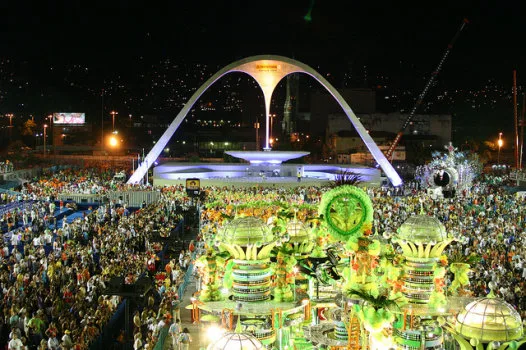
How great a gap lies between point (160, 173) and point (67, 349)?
29.9 m

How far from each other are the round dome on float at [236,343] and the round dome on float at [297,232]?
516 centimetres

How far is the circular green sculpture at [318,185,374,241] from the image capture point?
34.2ft

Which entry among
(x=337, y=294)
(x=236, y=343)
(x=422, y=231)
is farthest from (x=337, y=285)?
(x=236, y=343)

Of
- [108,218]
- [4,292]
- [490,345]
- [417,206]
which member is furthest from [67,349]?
[417,206]

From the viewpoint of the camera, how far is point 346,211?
34.6 feet

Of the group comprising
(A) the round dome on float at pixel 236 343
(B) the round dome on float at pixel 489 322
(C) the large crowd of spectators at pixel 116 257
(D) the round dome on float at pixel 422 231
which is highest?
(D) the round dome on float at pixel 422 231

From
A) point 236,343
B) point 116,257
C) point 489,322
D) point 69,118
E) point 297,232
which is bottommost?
point 116,257

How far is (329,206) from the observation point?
34.9ft

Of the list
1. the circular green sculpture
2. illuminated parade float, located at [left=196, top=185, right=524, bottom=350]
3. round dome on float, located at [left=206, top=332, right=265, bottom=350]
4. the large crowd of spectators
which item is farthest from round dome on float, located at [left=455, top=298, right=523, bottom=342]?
the circular green sculpture

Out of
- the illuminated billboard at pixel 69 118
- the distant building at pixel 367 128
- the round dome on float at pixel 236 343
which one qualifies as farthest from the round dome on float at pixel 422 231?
the illuminated billboard at pixel 69 118

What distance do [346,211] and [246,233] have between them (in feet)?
9.33

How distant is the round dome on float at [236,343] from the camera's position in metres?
5.34

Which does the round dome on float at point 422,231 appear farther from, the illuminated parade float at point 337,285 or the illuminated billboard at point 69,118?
the illuminated billboard at point 69,118

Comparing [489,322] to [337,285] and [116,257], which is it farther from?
[116,257]
